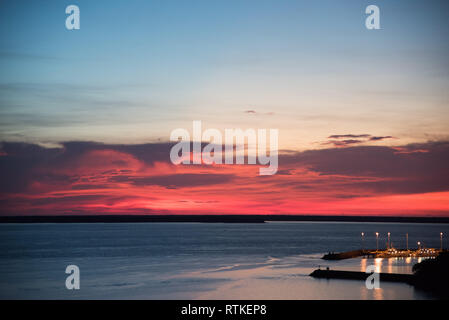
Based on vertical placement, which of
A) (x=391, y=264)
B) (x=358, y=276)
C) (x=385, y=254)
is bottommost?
(x=385, y=254)

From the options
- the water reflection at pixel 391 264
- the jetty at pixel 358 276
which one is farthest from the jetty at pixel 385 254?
the jetty at pixel 358 276

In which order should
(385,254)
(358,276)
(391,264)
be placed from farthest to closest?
(385,254), (391,264), (358,276)

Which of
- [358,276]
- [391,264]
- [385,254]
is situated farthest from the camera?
[385,254]

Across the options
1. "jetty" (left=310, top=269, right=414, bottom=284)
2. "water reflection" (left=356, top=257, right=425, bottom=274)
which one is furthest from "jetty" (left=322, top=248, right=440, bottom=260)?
"jetty" (left=310, top=269, right=414, bottom=284)

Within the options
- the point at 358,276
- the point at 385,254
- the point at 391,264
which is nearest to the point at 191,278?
the point at 358,276

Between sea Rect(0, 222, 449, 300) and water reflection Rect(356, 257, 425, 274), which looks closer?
sea Rect(0, 222, 449, 300)

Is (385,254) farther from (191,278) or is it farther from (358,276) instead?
(191,278)

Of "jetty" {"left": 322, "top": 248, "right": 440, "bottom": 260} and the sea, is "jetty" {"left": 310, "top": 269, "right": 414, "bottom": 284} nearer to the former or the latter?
the sea

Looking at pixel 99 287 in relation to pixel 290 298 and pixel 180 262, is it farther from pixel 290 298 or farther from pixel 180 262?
pixel 180 262

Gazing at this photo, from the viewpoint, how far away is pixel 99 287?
5597 cm

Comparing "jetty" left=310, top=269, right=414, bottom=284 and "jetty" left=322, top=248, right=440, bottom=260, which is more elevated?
"jetty" left=310, top=269, right=414, bottom=284

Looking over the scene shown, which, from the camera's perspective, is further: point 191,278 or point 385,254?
point 385,254
